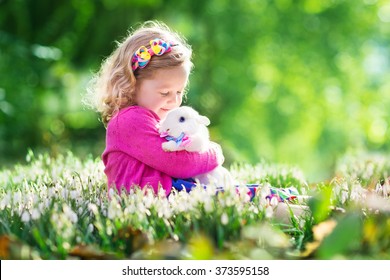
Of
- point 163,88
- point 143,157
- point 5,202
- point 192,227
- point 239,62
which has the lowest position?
point 192,227

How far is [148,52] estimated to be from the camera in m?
4.09

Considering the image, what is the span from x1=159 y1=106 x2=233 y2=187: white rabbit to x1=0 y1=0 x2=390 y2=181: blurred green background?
9.72 metres

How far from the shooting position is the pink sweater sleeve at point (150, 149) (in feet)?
12.4

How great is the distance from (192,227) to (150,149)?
3.47 ft

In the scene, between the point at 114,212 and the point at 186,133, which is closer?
the point at 114,212

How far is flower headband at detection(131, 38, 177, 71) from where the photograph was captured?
4.08 meters

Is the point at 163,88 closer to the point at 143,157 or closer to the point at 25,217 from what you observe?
the point at 143,157

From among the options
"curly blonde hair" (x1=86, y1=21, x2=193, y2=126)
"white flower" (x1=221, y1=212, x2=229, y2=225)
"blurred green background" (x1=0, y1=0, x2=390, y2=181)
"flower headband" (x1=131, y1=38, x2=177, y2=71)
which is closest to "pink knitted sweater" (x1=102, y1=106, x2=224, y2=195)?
"curly blonde hair" (x1=86, y1=21, x2=193, y2=126)

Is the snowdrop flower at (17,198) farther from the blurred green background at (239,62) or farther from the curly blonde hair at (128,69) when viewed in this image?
the blurred green background at (239,62)

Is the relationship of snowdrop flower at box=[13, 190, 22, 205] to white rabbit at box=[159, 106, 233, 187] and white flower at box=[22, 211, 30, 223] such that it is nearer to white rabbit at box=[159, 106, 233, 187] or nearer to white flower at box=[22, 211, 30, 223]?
white flower at box=[22, 211, 30, 223]

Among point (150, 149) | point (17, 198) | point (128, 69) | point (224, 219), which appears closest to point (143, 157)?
point (150, 149)

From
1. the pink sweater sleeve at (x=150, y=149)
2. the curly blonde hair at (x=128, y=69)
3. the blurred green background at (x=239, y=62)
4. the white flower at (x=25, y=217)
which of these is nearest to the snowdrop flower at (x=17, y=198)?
the white flower at (x=25, y=217)

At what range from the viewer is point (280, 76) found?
51.4ft
